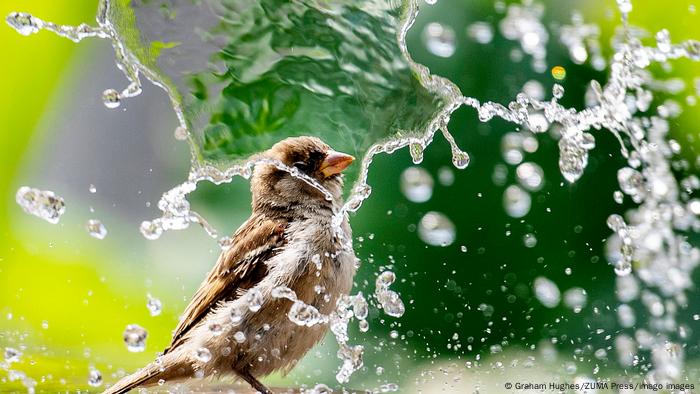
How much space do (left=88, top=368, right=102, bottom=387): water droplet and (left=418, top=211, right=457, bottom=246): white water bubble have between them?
1238 millimetres

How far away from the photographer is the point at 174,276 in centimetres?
357

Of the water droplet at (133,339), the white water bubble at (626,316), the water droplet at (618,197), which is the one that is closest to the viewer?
the water droplet at (133,339)

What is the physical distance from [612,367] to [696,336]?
1.56 ft

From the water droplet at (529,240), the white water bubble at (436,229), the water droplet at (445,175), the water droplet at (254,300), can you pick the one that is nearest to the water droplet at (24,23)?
the water droplet at (254,300)

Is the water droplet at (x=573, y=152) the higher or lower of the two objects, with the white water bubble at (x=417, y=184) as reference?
lower

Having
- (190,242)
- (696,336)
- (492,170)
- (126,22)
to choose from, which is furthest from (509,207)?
(126,22)

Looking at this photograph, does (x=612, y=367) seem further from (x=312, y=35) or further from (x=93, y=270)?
(x=93, y=270)

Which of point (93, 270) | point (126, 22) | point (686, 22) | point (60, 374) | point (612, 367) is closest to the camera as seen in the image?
point (126, 22)

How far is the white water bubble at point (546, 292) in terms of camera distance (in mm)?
3506

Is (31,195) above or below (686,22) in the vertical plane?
above

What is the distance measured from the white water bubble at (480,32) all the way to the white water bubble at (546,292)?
39.5 inches

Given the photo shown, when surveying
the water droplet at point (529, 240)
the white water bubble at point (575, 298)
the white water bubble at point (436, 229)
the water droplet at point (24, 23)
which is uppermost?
the water droplet at point (24, 23)

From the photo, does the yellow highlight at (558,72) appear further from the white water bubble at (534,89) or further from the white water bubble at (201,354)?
the white water bubble at (201,354)

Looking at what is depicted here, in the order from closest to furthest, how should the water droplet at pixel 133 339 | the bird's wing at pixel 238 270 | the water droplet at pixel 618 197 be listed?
the water droplet at pixel 133 339, the bird's wing at pixel 238 270, the water droplet at pixel 618 197
